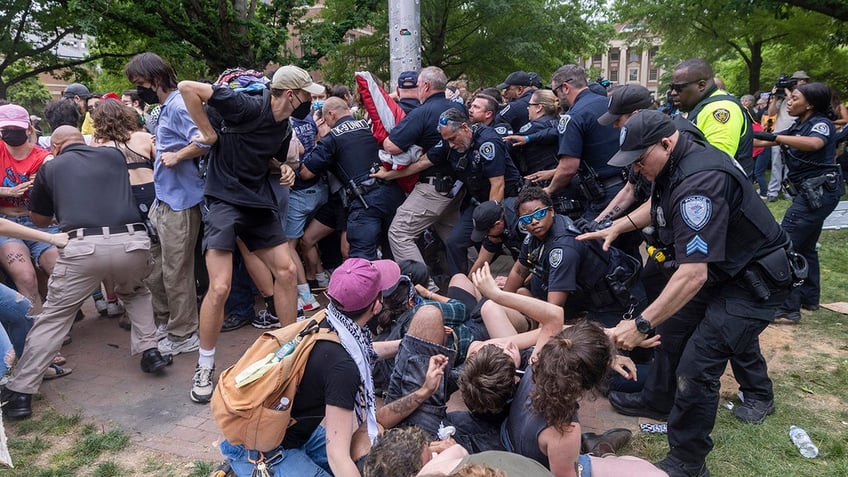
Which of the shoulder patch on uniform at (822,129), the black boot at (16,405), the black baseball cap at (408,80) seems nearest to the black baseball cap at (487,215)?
the black baseball cap at (408,80)

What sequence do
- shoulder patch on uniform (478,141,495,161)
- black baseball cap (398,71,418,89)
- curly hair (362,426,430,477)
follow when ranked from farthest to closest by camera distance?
1. black baseball cap (398,71,418,89)
2. shoulder patch on uniform (478,141,495,161)
3. curly hair (362,426,430,477)

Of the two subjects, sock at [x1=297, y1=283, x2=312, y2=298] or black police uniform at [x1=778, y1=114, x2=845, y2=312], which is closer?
black police uniform at [x1=778, y1=114, x2=845, y2=312]

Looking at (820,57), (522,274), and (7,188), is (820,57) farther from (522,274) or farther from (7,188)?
(7,188)

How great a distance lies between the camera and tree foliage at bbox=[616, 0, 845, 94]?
14.7m

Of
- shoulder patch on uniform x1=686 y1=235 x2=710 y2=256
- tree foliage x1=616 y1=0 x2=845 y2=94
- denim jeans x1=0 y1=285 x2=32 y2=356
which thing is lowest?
denim jeans x1=0 y1=285 x2=32 y2=356

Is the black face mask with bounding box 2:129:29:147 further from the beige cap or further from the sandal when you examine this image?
the beige cap

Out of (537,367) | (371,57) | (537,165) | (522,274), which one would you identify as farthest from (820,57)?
(537,367)

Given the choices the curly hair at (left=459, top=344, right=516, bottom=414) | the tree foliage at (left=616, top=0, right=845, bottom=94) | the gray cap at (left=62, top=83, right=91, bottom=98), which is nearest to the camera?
the curly hair at (left=459, top=344, right=516, bottom=414)

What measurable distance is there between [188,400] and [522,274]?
2483 mm

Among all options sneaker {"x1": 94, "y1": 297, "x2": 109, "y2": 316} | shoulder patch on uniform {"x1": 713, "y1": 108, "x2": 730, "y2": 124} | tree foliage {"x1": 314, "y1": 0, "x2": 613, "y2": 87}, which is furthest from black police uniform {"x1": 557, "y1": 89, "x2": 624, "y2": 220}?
tree foliage {"x1": 314, "y1": 0, "x2": 613, "y2": 87}

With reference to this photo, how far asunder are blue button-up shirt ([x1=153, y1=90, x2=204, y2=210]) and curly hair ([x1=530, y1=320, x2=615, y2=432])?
2.98 m

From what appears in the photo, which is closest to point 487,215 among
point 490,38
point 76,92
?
point 76,92

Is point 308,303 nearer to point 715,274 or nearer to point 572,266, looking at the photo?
point 572,266

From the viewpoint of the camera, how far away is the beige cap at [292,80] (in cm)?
370
